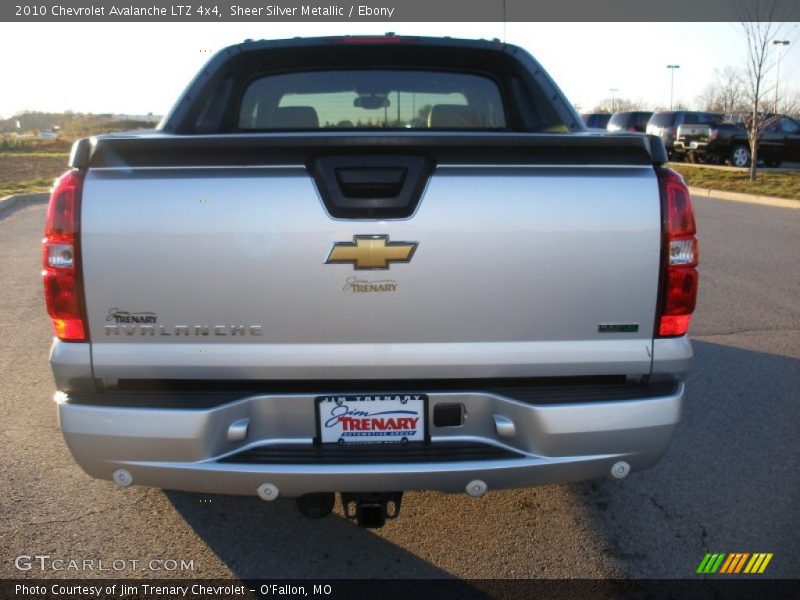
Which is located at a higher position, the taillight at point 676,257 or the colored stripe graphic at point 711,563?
the taillight at point 676,257

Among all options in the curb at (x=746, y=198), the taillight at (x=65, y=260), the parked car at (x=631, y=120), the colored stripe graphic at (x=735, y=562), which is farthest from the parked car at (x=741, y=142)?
the taillight at (x=65, y=260)

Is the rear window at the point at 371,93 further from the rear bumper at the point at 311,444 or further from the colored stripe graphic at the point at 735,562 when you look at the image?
the colored stripe graphic at the point at 735,562

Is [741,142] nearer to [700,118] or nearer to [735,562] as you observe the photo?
[700,118]

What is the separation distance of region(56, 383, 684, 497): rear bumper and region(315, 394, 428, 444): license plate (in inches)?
1.7

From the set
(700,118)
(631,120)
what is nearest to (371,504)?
(700,118)

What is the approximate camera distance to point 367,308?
2285 millimetres

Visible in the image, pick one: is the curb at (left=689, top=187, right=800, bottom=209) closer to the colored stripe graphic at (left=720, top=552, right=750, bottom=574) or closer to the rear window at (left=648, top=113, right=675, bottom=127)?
the rear window at (left=648, top=113, right=675, bottom=127)

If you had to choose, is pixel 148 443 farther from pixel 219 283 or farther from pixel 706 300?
pixel 706 300

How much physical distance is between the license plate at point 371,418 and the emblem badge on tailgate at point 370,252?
0.44 metres

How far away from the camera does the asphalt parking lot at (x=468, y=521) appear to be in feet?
9.36

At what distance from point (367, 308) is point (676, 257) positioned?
39.1 inches

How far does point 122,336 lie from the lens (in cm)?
231

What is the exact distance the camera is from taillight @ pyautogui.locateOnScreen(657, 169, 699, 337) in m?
2.32

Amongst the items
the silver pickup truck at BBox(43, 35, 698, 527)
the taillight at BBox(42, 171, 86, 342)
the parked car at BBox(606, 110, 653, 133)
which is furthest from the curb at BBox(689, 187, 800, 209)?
the taillight at BBox(42, 171, 86, 342)
